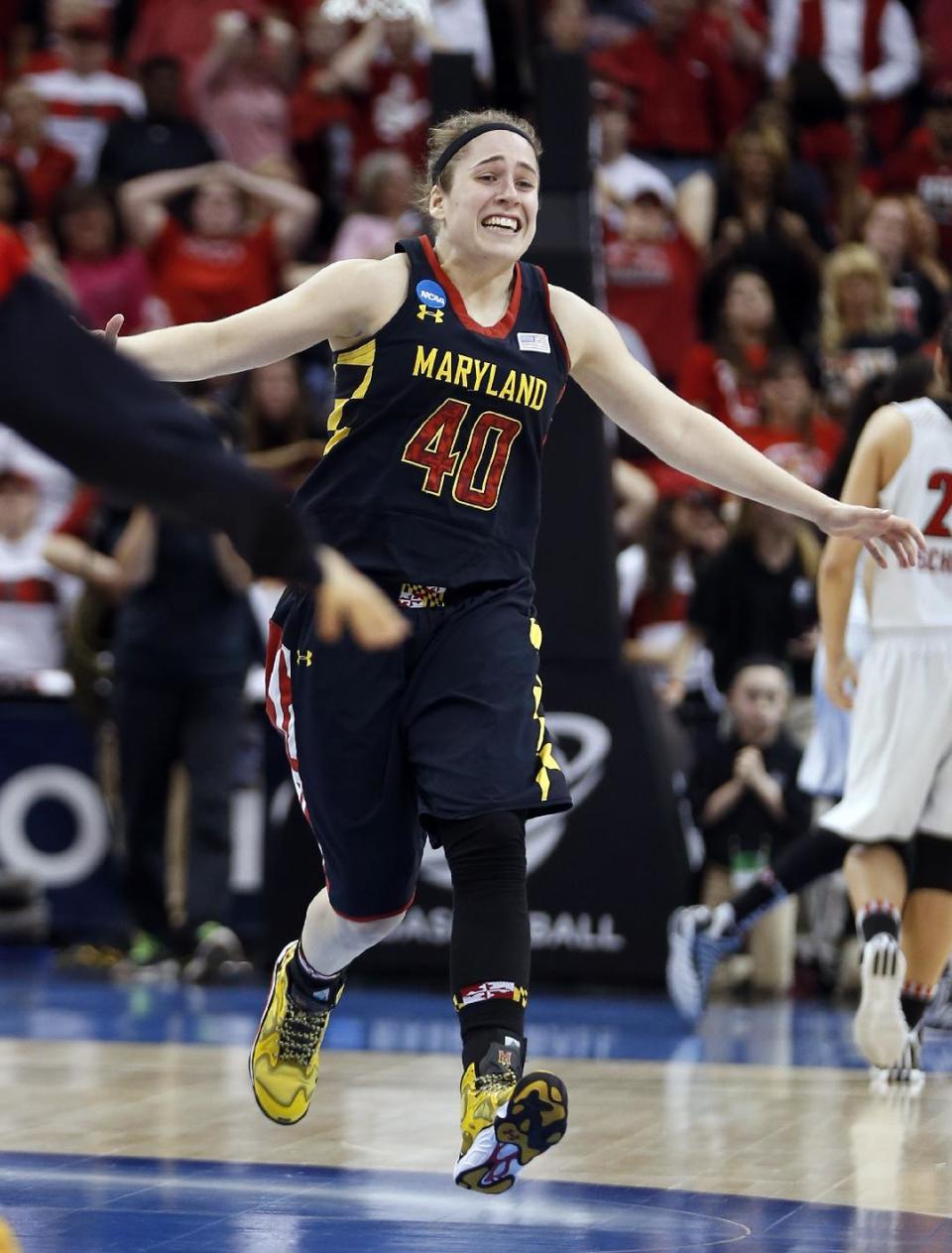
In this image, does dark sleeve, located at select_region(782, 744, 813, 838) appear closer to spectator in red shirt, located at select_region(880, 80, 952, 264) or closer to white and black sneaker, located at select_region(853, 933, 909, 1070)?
white and black sneaker, located at select_region(853, 933, 909, 1070)

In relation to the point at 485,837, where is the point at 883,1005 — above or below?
below

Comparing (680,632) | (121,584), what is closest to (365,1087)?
(121,584)

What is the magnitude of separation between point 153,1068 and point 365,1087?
79cm

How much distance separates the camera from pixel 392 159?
12.6m

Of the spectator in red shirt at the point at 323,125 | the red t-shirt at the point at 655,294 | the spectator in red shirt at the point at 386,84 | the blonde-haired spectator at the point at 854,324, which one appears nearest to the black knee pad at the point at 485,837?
the blonde-haired spectator at the point at 854,324

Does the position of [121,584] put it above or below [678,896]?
above

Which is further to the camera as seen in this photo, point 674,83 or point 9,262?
point 674,83

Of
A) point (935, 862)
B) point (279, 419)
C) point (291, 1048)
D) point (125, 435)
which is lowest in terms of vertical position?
point (291, 1048)

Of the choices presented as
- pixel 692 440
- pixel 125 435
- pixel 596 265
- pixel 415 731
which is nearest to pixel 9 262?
pixel 125 435

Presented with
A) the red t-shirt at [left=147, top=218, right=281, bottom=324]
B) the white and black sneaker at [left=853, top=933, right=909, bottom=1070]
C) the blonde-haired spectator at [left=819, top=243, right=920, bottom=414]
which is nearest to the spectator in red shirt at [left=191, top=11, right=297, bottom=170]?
the red t-shirt at [left=147, top=218, right=281, bottom=324]

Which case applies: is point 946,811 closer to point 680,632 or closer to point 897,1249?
point 897,1249

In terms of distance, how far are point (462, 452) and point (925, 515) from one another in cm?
253

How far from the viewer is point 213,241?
12.5m

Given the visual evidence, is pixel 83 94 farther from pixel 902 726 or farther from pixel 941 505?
pixel 902 726
